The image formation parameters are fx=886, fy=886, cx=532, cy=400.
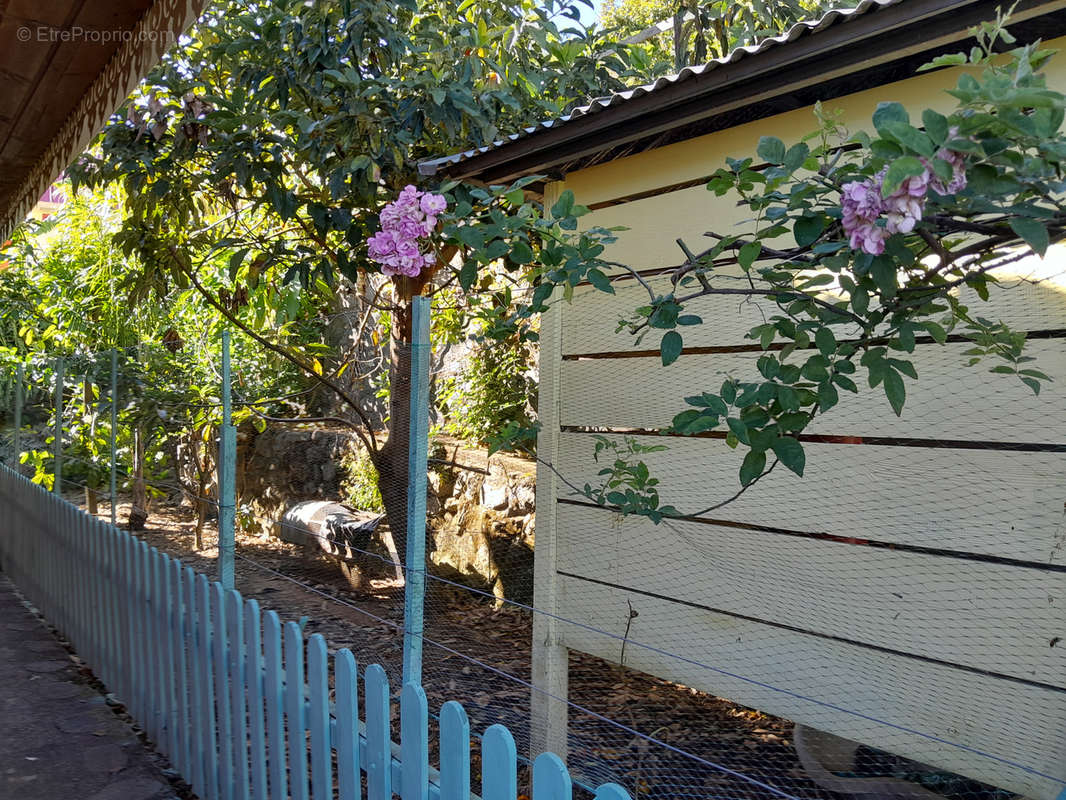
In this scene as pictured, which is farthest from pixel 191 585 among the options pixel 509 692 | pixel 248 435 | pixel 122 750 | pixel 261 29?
pixel 248 435

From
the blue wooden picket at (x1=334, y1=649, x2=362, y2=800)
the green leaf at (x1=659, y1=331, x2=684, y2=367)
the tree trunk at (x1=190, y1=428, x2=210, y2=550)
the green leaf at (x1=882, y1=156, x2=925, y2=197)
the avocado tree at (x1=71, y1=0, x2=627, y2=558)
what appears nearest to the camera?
the green leaf at (x1=882, y1=156, x2=925, y2=197)

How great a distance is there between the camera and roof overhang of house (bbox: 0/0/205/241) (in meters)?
2.78

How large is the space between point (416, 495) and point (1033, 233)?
1.93m

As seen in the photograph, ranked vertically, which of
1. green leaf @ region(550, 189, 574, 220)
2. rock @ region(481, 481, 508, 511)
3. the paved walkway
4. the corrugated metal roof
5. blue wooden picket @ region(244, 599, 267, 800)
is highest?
the corrugated metal roof

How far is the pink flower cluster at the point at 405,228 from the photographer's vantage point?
2.80 m

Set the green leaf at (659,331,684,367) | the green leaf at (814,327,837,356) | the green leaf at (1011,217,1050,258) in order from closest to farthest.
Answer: the green leaf at (1011,217,1050,258)
the green leaf at (814,327,837,356)
the green leaf at (659,331,684,367)

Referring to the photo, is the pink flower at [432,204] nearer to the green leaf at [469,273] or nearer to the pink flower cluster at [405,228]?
the pink flower cluster at [405,228]

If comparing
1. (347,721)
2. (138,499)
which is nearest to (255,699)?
(347,721)

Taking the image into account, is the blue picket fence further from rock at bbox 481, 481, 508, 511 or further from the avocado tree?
rock at bbox 481, 481, 508, 511

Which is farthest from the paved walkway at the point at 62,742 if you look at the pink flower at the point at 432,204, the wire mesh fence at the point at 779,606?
the pink flower at the point at 432,204

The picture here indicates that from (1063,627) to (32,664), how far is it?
17.3ft

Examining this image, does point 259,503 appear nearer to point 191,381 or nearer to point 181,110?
point 191,381

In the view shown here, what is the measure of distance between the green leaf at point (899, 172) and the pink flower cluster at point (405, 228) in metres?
1.59

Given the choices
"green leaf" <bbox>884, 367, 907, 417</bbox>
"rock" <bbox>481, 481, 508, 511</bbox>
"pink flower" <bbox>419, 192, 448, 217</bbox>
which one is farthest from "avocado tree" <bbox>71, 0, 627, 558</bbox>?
"green leaf" <bbox>884, 367, 907, 417</bbox>
